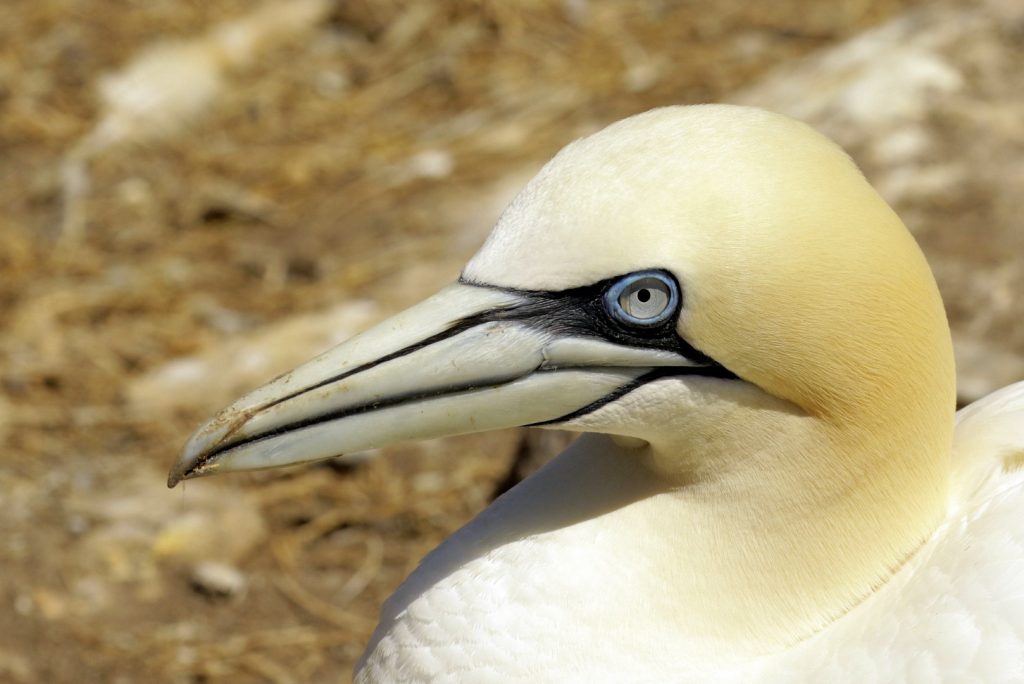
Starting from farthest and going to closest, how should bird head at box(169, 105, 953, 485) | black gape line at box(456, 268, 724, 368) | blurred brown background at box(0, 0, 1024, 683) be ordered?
blurred brown background at box(0, 0, 1024, 683)
black gape line at box(456, 268, 724, 368)
bird head at box(169, 105, 953, 485)

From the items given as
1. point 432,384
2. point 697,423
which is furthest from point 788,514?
point 432,384

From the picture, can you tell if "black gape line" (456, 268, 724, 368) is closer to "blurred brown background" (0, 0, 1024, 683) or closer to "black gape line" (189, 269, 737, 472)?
"black gape line" (189, 269, 737, 472)

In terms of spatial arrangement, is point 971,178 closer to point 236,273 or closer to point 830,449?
point 830,449

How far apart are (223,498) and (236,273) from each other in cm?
158

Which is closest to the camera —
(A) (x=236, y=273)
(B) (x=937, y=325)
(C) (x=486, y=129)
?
(B) (x=937, y=325)

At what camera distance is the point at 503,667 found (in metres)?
2.26

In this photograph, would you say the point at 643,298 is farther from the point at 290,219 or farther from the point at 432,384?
the point at 290,219

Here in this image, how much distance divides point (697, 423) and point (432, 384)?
0.45 metres

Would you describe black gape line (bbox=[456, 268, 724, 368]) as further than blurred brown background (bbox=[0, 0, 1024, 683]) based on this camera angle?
No

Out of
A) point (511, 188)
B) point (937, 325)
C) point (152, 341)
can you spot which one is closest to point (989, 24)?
point (511, 188)

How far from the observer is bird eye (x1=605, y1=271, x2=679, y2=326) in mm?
1991

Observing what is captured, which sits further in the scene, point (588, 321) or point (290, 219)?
point (290, 219)

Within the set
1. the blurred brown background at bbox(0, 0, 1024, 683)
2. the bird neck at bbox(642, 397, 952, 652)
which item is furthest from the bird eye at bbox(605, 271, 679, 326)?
the blurred brown background at bbox(0, 0, 1024, 683)

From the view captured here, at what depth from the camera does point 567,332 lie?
83.8 inches
